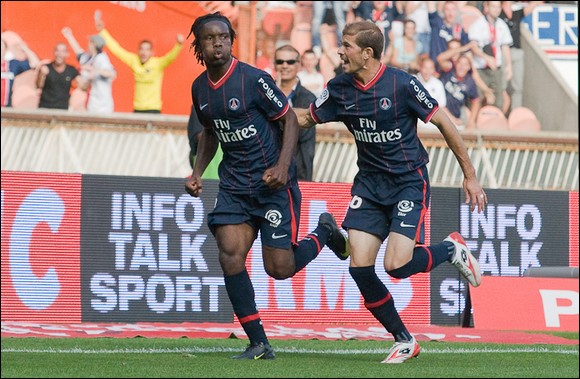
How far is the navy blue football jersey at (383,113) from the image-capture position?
8.59 m

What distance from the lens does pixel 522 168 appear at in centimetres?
1820

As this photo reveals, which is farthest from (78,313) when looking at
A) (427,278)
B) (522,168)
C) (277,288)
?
(522,168)

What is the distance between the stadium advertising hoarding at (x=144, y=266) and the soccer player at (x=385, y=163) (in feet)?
12.9

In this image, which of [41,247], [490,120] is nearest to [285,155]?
[41,247]

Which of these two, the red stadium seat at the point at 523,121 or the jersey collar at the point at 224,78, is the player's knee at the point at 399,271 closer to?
the jersey collar at the point at 224,78

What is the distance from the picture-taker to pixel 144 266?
12461 mm

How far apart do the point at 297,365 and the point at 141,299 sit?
444cm

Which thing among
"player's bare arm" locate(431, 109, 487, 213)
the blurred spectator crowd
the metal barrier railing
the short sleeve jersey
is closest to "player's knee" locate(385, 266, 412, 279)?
"player's bare arm" locate(431, 109, 487, 213)

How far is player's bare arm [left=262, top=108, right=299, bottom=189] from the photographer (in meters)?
8.49

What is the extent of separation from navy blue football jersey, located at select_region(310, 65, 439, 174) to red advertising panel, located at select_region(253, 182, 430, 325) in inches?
160

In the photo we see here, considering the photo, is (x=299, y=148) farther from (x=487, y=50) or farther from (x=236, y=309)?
(x=487, y=50)

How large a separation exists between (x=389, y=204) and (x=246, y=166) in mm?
962

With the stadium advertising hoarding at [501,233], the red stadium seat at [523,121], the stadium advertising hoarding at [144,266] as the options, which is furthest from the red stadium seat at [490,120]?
the stadium advertising hoarding at [144,266]

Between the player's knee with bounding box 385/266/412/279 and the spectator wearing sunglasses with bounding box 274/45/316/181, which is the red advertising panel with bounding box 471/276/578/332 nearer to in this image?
the spectator wearing sunglasses with bounding box 274/45/316/181
